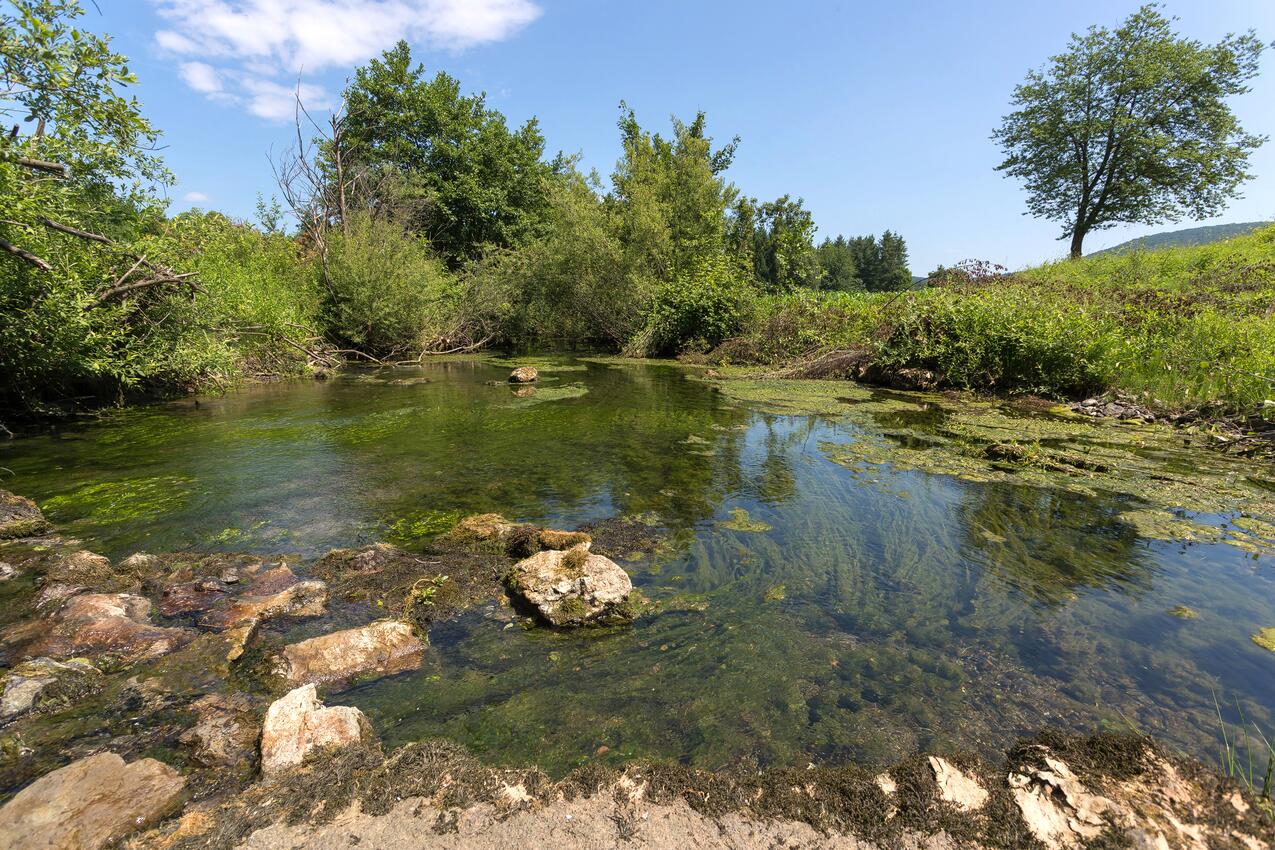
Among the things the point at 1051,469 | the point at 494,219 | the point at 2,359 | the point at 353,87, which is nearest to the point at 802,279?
the point at 494,219

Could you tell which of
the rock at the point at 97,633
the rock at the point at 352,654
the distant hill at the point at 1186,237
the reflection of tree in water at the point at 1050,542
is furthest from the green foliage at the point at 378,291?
the distant hill at the point at 1186,237

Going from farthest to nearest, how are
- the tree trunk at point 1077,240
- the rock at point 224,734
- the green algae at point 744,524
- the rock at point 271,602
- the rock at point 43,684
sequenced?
1. the tree trunk at point 1077,240
2. the green algae at point 744,524
3. the rock at point 271,602
4. the rock at point 43,684
5. the rock at point 224,734

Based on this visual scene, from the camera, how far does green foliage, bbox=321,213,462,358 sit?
68.7 ft

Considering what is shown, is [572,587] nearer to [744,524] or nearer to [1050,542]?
[744,524]

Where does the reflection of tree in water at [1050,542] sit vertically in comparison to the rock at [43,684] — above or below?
below

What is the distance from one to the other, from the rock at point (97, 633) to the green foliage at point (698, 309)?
2140 centimetres

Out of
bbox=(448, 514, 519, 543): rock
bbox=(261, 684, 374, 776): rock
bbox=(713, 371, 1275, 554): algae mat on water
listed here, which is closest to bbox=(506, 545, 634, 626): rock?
bbox=(448, 514, 519, 543): rock

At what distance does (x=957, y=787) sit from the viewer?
8.39 ft

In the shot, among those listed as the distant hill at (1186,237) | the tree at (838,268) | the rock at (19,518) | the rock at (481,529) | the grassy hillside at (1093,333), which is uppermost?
the tree at (838,268)

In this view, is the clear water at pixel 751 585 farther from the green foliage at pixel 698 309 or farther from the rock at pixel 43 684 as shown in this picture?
the green foliage at pixel 698 309

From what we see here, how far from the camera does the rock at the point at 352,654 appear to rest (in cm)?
348

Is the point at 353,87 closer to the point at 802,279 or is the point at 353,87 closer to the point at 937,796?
the point at 802,279

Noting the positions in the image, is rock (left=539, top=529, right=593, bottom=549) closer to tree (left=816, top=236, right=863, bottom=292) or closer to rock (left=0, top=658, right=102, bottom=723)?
rock (left=0, top=658, right=102, bottom=723)

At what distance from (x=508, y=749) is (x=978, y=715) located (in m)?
2.66
